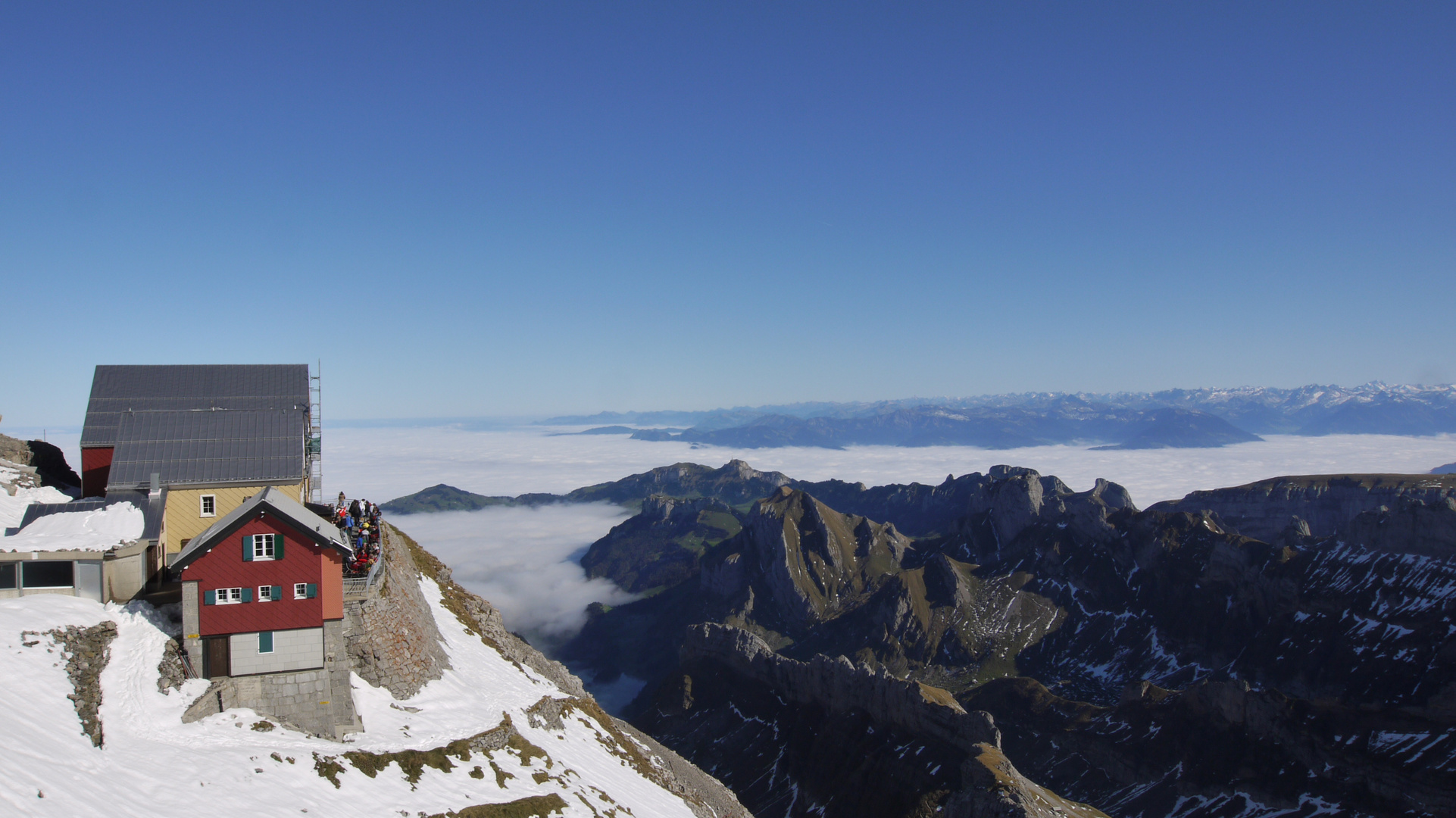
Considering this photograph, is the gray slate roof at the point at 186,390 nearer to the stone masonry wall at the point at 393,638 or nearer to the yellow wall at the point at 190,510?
the yellow wall at the point at 190,510

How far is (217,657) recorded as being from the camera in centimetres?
3506

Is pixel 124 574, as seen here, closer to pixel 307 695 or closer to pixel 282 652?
pixel 282 652

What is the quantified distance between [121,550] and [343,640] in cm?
1121

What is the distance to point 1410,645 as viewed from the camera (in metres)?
159

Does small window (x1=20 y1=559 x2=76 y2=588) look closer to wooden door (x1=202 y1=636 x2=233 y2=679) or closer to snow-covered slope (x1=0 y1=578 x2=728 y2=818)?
snow-covered slope (x1=0 y1=578 x2=728 y2=818)

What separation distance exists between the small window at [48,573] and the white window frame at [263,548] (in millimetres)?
8466

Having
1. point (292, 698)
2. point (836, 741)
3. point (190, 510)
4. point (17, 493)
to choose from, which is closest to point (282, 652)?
point (292, 698)

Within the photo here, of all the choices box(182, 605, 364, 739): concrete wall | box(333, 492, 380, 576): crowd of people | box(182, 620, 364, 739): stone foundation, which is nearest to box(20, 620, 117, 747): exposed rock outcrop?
box(182, 605, 364, 739): concrete wall

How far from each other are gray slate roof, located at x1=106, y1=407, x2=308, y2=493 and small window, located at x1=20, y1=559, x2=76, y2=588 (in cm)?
848

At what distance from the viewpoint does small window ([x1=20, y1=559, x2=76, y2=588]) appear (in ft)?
115

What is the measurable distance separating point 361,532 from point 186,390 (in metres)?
19.1

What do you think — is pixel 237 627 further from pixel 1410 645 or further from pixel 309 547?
pixel 1410 645

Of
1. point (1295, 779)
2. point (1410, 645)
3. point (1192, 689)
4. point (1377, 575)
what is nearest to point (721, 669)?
point (1192, 689)

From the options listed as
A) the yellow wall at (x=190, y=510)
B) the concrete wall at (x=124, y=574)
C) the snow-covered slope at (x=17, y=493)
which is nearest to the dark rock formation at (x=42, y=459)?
the snow-covered slope at (x=17, y=493)
